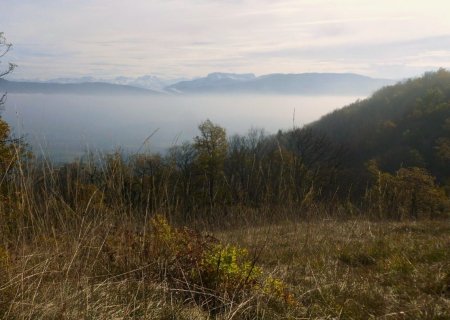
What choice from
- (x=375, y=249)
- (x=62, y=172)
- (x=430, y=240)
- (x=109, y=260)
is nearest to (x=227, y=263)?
(x=109, y=260)

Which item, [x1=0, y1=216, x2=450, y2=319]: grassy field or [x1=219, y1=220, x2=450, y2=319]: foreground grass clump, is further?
[x1=219, y1=220, x2=450, y2=319]: foreground grass clump

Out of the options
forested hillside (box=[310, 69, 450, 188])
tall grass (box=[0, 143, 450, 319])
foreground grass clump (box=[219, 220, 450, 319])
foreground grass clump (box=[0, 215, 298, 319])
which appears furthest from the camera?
forested hillside (box=[310, 69, 450, 188])

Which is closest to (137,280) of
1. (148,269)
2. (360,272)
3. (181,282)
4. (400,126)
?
(148,269)

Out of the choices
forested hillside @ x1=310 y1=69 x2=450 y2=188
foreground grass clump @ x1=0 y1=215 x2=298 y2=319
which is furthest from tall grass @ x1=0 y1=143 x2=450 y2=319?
forested hillside @ x1=310 y1=69 x2=450 y2=188

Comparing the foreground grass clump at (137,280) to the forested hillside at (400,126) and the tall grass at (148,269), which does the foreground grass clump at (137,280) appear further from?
the forested hillside at (400,126)

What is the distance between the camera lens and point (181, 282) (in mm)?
2816

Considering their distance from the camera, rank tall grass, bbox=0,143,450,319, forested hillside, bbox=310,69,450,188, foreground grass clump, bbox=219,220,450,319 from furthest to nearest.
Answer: forested hillside, bbox=310,69,450,188
foreground grass clump, bbox=219,220,450,319
tall grass, bbox=0,143,450,319

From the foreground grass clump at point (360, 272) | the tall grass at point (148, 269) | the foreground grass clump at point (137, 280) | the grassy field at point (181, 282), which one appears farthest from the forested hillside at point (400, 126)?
the foreground grass clump at point (137, 280)

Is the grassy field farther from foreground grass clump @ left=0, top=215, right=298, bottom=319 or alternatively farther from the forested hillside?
the forested hillside

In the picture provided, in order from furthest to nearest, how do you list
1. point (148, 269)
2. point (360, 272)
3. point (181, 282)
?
1. point (360, 272)
2. point (148, 269)
3. point (181, 282)

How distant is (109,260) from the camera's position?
320 centimetres

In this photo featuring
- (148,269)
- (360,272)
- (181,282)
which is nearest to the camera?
(181,282)

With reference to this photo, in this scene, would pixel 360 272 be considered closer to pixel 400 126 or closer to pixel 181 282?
pixel 181 282

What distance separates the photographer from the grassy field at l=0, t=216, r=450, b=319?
7.73 feet
